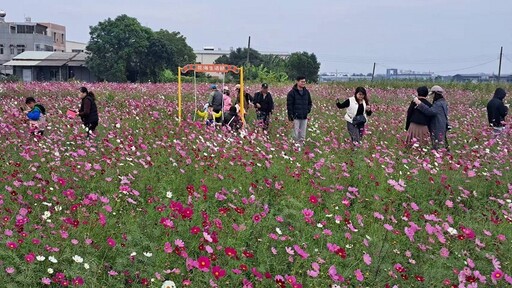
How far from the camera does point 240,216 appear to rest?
4328mm

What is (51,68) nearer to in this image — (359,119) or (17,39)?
(17,39)

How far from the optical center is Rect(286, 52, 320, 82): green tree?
2532 inches

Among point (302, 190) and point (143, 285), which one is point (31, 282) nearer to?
point (143, 285)

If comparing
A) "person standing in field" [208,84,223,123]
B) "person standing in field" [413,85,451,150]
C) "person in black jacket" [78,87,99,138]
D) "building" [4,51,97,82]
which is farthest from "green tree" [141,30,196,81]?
"person standing in field" [413,85,451,150]

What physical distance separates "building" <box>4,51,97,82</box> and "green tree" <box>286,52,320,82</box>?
24579mm

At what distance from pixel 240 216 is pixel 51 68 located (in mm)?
56863

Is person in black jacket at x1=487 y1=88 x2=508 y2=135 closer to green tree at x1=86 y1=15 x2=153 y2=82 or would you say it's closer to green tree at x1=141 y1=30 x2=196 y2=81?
green tree at x1=86 y1=15 x2=153 y2=82

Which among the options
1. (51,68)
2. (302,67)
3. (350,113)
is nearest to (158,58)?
(51,68)

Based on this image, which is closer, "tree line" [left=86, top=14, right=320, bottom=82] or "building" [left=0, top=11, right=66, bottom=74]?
"tree line" [left=86, top=14, right=320, bottom=82]

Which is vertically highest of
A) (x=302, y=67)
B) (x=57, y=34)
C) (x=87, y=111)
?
(x=57, y=34)

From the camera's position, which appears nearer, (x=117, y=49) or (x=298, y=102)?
(x=298, y=102)

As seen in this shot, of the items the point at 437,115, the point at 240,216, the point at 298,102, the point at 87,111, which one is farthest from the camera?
the point at 298,102

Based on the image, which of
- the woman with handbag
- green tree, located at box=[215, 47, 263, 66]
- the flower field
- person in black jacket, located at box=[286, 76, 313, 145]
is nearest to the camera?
the flower field

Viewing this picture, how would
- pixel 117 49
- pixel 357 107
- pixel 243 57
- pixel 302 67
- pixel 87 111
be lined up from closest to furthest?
pixel 357 107 → pixel 87 111 → pixel 117 49 → pixel 302 67 → pixel 243 57
